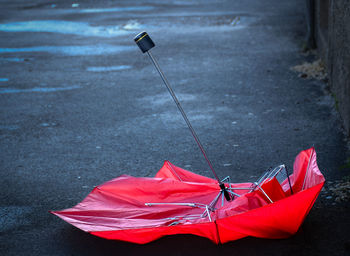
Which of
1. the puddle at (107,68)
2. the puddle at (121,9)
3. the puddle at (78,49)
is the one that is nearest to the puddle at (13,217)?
the puddle at (107,68)

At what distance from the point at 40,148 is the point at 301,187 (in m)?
3.32

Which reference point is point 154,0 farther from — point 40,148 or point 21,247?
point 21,247

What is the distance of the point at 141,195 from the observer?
410 cm

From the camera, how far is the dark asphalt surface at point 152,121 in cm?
402

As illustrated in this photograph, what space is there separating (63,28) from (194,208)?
1130 centimetres

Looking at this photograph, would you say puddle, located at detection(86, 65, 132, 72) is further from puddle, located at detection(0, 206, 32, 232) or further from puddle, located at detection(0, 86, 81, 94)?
puddle, located at detection(0, 206, 32, 232)

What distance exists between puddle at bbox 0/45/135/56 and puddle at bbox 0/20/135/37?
1.43 metres

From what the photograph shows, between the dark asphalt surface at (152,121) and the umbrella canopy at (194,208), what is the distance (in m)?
0.24

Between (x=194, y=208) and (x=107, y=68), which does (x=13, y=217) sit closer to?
(x=194, y=208)

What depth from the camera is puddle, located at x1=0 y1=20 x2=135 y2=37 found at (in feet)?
44.0

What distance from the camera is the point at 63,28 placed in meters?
14.2

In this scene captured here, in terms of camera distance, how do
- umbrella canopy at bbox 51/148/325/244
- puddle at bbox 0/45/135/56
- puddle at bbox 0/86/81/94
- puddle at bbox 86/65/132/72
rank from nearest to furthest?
umbrella canopy at bbox 51/148/325/244 → puddle at bbox 0/86/81/94 → puddle at bbox 86/65/132/72 → puddle at bbox 0/45/135/56

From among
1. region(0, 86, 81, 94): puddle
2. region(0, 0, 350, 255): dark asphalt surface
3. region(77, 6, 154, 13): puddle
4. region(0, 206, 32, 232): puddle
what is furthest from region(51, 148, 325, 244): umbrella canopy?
region(77, 6, 154, 13): puddle

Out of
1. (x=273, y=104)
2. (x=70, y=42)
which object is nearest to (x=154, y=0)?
(x=70, y=42)
